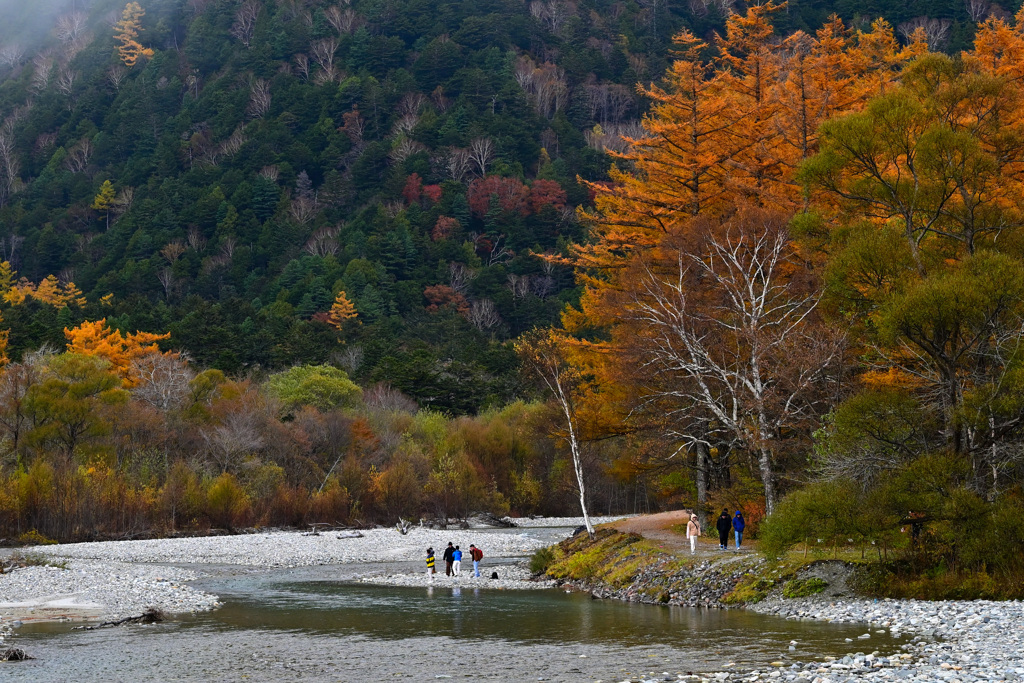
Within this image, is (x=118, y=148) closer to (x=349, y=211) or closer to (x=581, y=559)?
(x=349, y=211)

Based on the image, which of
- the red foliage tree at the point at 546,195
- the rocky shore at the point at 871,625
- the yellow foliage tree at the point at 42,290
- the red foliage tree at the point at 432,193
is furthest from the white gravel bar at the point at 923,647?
the red foliage tree at the point at 432,193

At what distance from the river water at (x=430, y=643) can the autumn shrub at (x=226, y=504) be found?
27.5m

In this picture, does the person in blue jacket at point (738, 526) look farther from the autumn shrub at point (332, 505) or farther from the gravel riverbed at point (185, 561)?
the autumn shrub at point (332, 505)

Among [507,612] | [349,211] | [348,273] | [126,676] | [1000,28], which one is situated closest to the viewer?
[126,676]

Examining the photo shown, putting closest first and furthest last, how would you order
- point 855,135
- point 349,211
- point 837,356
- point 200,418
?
point 855,135 < point 837,356 < point 200,418 < point 349,211

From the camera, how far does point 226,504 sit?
5400 centimetres

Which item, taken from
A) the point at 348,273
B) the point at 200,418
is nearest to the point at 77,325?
the point at 200,418

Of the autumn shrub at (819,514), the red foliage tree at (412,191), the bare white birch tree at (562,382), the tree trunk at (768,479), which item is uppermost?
the red foliage tree at (412,191)

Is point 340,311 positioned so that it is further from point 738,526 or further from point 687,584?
point 687,584

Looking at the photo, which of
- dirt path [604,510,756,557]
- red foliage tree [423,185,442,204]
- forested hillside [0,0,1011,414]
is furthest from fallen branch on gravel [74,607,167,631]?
red foliage tree [423,185,442,204]

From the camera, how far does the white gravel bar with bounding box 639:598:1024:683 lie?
14547 mm

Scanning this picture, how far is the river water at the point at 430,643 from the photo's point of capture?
660 inches

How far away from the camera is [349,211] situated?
170 metres

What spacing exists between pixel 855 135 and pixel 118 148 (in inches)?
7649
